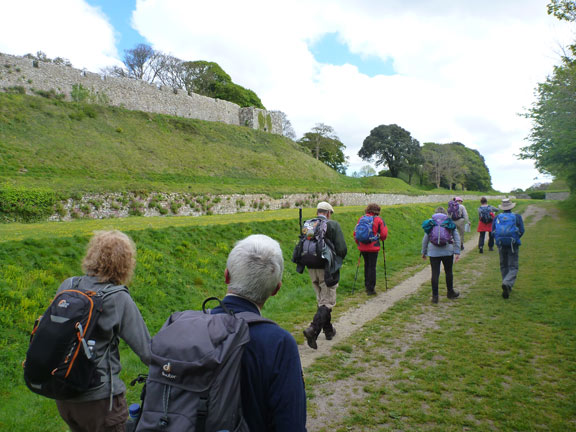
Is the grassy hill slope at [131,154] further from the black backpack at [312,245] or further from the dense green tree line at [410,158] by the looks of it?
the dense green tree line at [410,158]

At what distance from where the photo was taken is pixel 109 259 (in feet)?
8.43

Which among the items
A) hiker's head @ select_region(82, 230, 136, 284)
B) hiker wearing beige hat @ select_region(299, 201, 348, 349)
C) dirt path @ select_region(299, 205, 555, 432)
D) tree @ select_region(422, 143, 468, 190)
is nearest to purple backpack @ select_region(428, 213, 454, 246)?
dirt path @ select_region(299, 205, 555, 432)

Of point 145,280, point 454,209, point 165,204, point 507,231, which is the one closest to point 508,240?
point 507,231

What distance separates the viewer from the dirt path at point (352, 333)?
→ 156 inches

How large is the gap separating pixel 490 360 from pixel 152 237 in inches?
298

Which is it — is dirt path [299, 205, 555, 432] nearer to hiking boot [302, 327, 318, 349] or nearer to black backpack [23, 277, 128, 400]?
hiking boot [302, 327, 318, 349]

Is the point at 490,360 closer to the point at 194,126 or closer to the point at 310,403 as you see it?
the point at 310,403

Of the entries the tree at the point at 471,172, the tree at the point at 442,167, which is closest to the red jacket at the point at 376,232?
the tree at the point at 442,167

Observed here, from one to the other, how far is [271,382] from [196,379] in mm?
363

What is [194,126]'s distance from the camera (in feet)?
117

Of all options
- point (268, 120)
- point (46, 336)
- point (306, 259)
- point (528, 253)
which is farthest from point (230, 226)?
point (268, 120)

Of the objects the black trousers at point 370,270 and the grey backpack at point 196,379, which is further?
the black trousers at point 370,270

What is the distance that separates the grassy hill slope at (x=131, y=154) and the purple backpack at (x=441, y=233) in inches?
523

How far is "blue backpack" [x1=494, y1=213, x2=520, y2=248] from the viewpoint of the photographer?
780 centimetres
